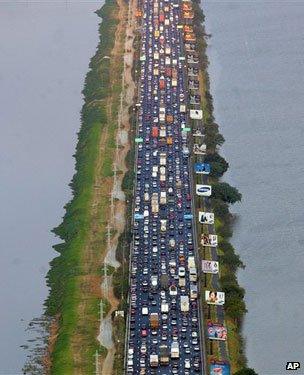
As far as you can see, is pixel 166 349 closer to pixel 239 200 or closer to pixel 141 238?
pixel 141 238

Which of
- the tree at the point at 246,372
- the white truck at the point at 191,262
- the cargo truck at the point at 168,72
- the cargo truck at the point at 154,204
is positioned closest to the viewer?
the tree at the point at 246,372

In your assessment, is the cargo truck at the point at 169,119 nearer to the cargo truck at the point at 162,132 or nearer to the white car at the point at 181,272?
the cargo truck at the point at 162,132

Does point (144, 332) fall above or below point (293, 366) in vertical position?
above

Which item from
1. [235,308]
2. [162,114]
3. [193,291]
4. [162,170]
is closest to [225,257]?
[193,291]

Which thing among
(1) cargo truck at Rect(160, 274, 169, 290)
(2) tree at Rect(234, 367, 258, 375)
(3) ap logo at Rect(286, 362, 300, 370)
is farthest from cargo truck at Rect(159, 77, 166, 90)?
(2) tree at Rect(234, 367, 258, 375)

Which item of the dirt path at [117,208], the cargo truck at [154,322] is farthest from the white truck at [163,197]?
the cargo truck at [154,322]

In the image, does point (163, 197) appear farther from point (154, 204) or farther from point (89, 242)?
point (89, 242)
